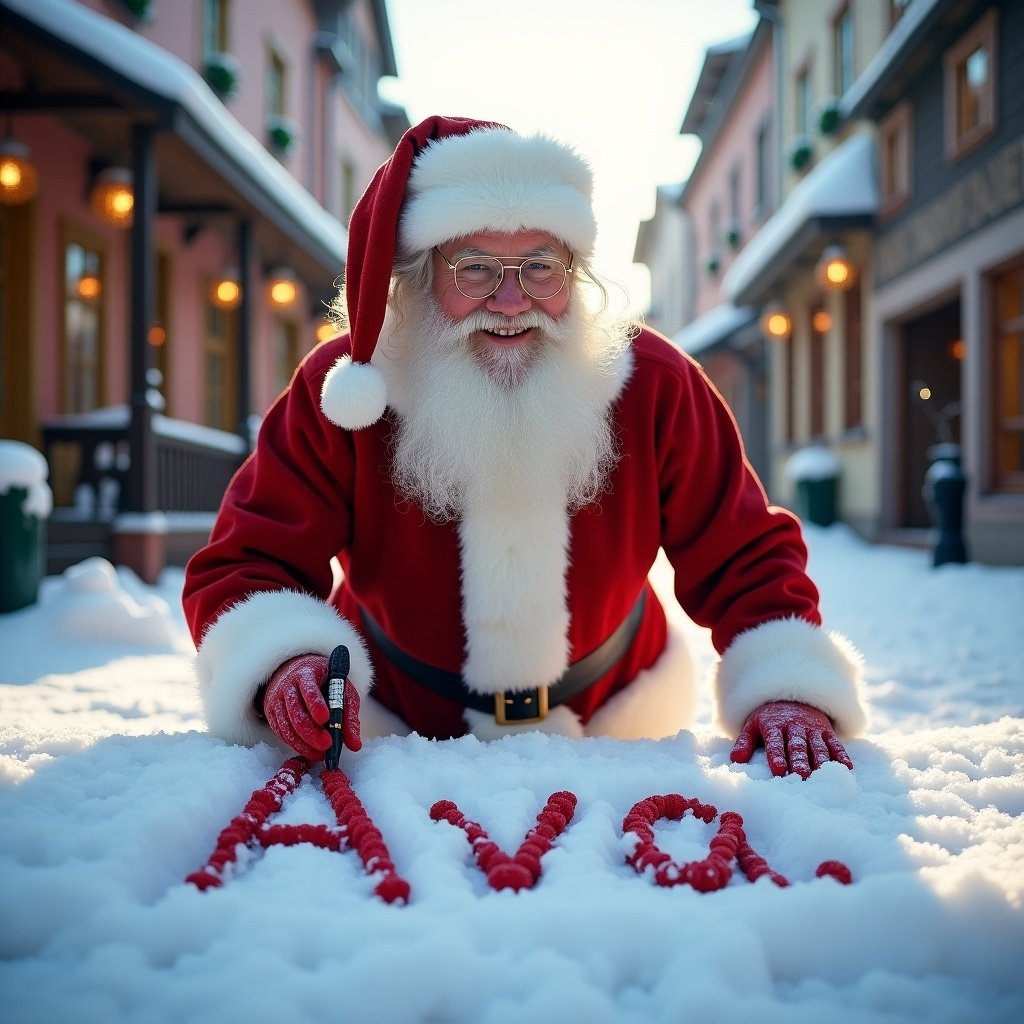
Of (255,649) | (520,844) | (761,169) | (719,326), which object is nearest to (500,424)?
(255,649)

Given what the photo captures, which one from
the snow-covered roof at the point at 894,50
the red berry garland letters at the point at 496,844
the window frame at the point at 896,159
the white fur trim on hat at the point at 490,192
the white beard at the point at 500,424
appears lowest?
the red berry garland letters at the point at 496,844

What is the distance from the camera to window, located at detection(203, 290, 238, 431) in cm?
1107

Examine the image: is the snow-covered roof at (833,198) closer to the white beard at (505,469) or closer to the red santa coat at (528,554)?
the red santa coat at (528,554)

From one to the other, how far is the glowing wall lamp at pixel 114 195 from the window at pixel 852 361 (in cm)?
837

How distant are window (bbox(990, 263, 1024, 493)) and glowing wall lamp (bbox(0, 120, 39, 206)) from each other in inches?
298

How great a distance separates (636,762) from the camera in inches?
67.5

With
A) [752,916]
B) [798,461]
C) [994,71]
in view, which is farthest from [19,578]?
[798,461]

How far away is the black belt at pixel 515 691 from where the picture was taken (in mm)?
2188

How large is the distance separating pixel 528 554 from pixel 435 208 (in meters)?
0.83

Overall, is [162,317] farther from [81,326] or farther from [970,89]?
[970,89]

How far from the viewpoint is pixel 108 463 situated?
25.7ft

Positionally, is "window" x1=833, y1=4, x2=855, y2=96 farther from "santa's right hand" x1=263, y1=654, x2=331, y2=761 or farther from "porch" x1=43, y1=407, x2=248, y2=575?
"santa's right hand" x1=263, y1=654, x2=331, y2=761

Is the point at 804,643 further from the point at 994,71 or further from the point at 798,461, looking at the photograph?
the point at 798,461

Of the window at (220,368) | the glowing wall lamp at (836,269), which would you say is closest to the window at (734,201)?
the glowing wall lamp at (836,269)
